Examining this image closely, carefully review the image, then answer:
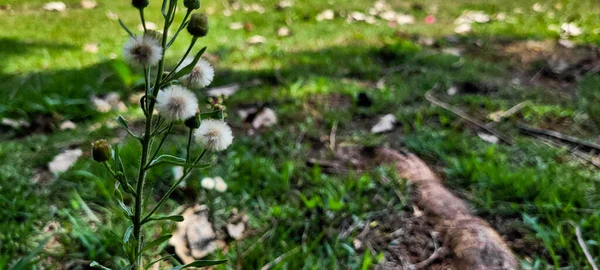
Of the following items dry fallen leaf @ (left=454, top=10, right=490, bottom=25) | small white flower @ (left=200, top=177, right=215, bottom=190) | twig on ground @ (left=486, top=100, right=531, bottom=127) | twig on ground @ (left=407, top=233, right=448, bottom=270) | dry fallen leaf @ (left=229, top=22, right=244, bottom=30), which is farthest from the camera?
dry fallen leaf @ (left=454, top=10, right=490, bottom=25)

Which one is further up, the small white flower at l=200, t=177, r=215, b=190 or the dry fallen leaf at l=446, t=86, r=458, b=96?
the small white flower at l=200, t=177, r=215, b=190

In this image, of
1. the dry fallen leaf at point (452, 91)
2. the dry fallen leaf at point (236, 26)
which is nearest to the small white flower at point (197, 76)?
the dry fallen leaf at point (452, 91)

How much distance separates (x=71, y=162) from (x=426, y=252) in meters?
1.57

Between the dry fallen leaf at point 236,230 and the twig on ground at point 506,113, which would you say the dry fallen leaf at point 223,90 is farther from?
the twig on ground at point 506,113

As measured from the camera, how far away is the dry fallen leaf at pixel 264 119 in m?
2.51

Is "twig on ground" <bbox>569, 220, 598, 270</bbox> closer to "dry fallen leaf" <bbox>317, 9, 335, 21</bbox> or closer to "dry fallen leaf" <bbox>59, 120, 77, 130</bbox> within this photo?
"dry fallen leaf" <bbox>59, 120, 77, 130</bbox>

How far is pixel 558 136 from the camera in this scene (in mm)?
2256

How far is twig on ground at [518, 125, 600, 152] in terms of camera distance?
7.03 ft

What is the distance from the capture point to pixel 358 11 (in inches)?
216

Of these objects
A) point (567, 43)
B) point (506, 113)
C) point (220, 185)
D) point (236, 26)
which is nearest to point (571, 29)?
point (567, 43)

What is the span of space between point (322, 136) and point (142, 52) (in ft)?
5.32

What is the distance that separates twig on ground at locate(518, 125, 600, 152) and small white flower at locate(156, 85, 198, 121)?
6.68ft

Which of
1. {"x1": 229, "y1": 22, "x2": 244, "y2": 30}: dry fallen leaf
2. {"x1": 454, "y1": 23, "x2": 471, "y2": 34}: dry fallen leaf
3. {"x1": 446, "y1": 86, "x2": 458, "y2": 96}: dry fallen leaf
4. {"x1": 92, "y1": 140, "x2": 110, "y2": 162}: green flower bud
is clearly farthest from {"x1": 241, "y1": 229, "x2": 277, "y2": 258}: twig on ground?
{"x1": 454, "y1": 23, "x2": 471, "y2": 34}: dry fallen leaf

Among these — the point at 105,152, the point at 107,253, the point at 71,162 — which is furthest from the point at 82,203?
the point at 105,152
